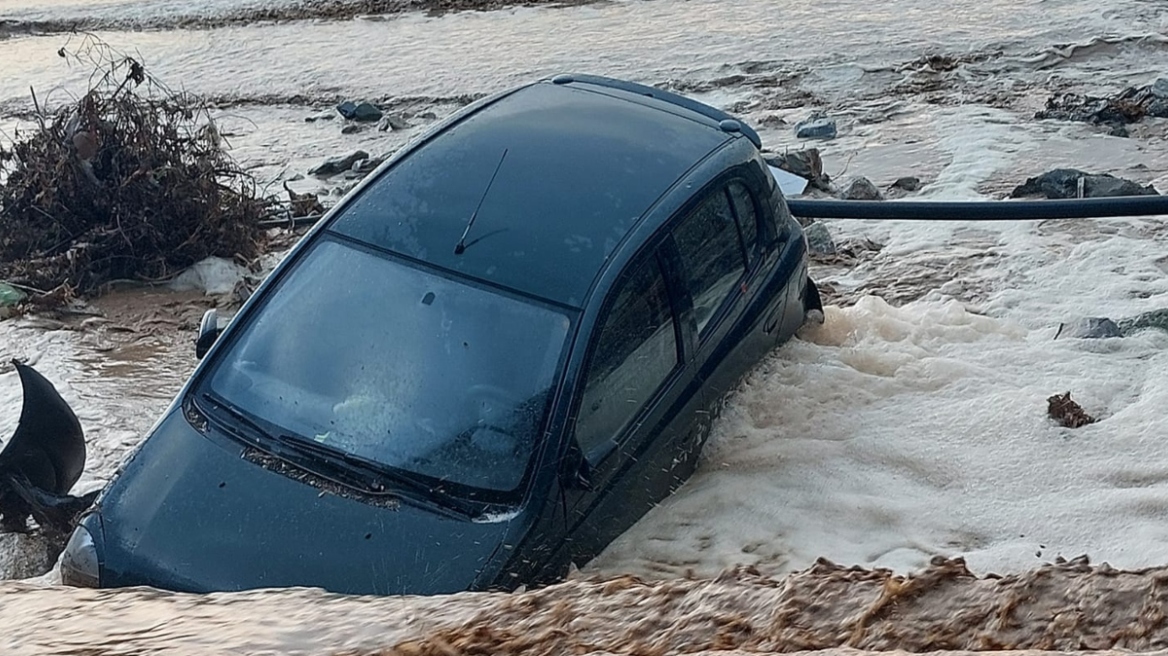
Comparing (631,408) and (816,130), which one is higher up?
(631,408)

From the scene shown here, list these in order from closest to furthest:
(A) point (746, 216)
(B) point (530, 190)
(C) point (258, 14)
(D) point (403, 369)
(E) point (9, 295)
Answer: (D) point (403, 369) < (B) point (530, 190) < (A) point (746, 216) < (E) point (9, 295) < (C) point (258, 14)

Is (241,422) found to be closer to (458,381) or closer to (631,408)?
(458,381)

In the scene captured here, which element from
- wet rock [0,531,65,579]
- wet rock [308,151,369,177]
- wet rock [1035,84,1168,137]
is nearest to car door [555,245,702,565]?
wet rock [0,531,65,579]

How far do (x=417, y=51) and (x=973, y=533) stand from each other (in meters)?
11.9

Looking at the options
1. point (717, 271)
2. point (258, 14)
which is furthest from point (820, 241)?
point (258, 14)

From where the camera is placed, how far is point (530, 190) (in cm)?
489

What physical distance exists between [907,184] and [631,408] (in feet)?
18.0

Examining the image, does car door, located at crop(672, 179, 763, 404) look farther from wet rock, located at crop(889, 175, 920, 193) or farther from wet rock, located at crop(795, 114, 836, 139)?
wet rock, located at crop(795, 114, 836, 139)

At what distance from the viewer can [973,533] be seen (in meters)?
4.92

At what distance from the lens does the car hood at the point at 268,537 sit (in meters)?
3.95

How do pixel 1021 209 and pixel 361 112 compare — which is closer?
pixel 1021 209

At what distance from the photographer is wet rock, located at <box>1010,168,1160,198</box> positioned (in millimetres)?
8344

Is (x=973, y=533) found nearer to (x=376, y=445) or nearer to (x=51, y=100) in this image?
(x=376, y=445)

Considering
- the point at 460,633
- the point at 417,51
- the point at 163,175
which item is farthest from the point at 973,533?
the point at 417,51
